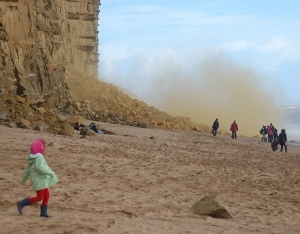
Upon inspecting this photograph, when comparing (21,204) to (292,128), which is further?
(292,128)

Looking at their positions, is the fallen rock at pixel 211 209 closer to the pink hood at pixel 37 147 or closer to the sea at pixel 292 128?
the pink hood at pixel 37 147

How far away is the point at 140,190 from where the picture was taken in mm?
9727

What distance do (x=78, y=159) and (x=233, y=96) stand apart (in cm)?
4770

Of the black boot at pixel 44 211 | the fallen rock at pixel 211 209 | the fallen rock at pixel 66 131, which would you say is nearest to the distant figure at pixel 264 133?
the fallen rock at pixel 66 131

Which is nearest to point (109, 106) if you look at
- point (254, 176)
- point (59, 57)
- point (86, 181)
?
point (59, 57)

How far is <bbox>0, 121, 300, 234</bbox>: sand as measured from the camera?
7074 millimetres

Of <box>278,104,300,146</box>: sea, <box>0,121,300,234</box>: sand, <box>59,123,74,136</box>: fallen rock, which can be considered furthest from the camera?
<box>278,104,300,146</box>: sea

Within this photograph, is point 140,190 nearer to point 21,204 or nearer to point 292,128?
point 21,204

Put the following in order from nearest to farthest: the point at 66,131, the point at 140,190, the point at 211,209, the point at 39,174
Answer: the point at 39,174 < the point at 211,209 < the point at 140,190 < the point at 66,131

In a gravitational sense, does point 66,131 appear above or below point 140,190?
above

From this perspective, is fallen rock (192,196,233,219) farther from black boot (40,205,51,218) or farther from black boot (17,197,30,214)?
black boot (17,197,30,214)

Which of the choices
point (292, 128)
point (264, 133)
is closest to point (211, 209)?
point (264, 133)

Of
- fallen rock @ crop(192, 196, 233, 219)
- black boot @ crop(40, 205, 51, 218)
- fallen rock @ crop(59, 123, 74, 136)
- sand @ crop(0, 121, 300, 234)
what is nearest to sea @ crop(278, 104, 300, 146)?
fallen rock @ crop(59, 123, 74, 136)

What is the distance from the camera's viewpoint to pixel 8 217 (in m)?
6.73
